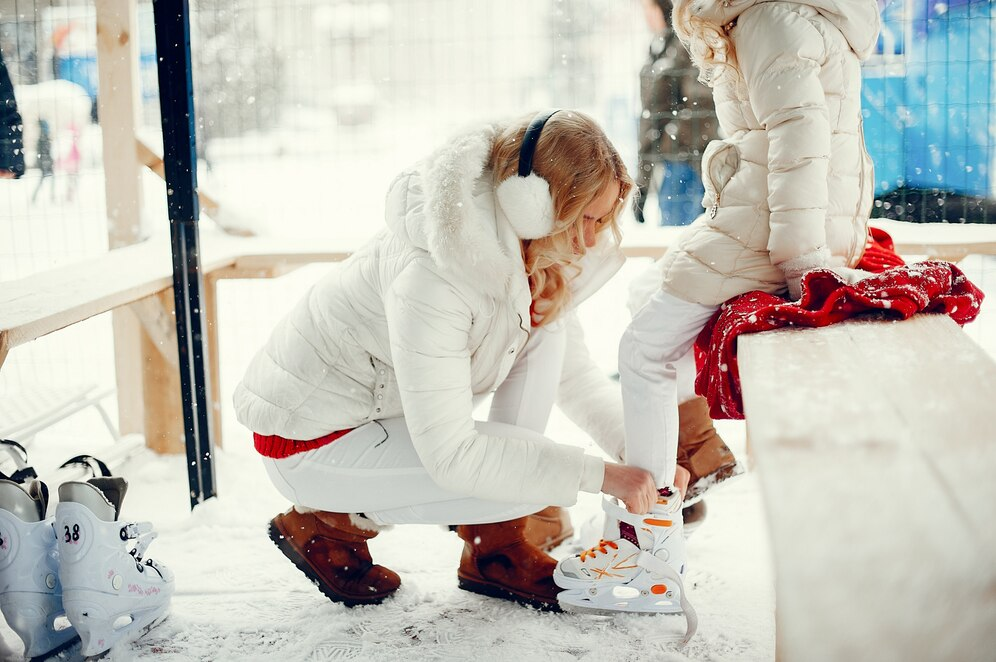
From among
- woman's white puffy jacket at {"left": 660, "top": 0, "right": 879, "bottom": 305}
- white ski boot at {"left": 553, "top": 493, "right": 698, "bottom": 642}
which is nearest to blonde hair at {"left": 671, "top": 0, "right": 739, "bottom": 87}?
woman's white puffy jacket at {"left": 660, "top": 0, "right": 879, "bottom": 305}

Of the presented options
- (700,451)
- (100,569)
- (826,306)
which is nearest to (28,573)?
(100,569)

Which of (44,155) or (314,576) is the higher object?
(44,155)

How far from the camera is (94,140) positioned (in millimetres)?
2957

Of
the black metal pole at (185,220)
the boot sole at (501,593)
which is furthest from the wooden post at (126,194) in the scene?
the boot sole at (501,593)

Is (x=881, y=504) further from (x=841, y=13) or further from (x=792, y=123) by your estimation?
(x=841, y=13)

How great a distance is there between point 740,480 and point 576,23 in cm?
170

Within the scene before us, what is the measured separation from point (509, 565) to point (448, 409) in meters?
0.51

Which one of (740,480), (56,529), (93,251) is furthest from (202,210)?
(740,480)

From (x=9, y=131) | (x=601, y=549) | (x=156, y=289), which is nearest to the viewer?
(x=601, y=549)

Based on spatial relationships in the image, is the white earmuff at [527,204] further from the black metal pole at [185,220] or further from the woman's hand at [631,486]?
the black metal pole at [185,220]

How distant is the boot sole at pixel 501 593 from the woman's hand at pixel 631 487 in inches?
12.4

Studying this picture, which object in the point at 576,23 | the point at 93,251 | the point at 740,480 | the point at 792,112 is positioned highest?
the point at 576,23

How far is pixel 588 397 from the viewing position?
6.60ft

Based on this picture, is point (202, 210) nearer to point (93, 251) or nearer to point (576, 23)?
point (93, 251)
